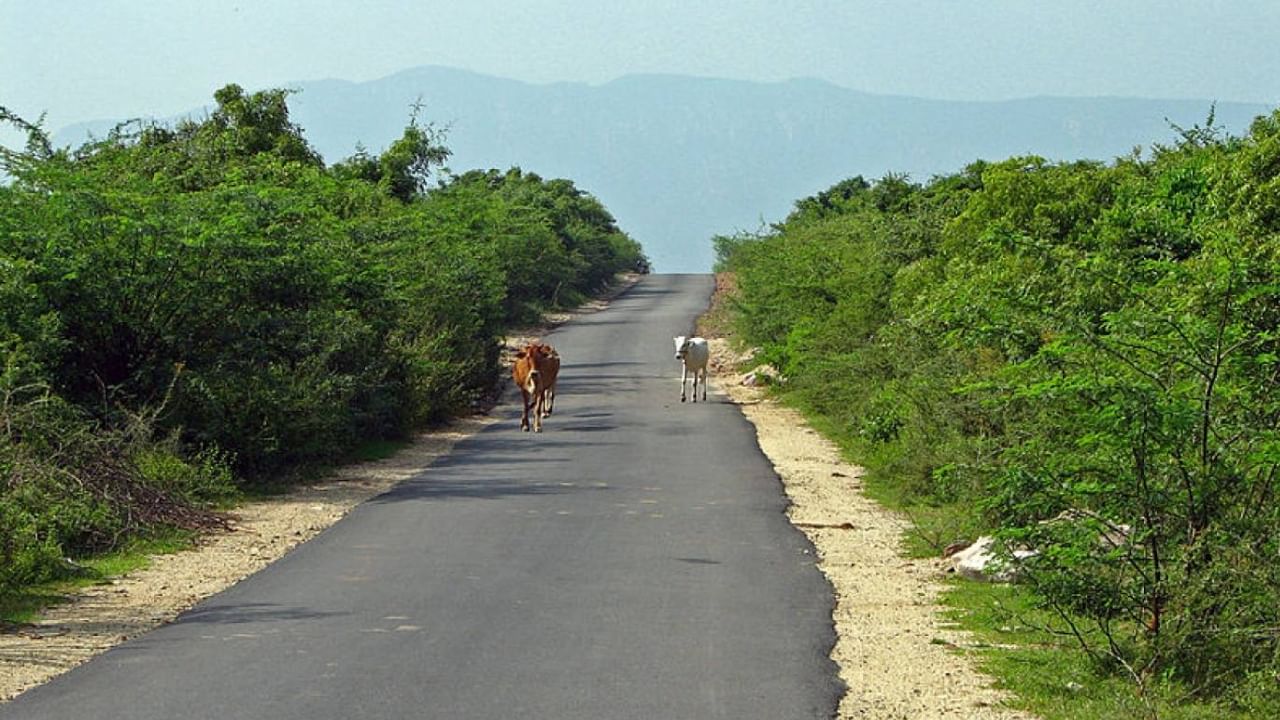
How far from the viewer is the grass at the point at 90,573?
12531mm

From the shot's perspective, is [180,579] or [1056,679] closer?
[1056,679]

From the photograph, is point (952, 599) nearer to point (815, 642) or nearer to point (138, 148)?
point (815, 642)

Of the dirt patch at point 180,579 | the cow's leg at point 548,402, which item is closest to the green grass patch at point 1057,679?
the dirt patch at point 180,579

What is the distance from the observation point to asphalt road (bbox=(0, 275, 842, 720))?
30.2 feet

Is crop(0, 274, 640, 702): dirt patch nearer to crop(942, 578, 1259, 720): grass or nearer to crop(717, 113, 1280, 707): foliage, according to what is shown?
crop(942, 578, 1259, 720): grass

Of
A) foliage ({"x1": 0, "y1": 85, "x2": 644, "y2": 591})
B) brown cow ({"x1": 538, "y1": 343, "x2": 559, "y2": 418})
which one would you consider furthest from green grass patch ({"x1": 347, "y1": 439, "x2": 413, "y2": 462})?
brown cow ({"x1": 538, "y1": 343, "x2": 559, "y2": 418})

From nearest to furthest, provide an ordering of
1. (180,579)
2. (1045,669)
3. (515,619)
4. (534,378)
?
(1045,669), (515,619), (180,579), (534,378)

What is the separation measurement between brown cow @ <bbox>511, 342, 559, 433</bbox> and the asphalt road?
6.06m

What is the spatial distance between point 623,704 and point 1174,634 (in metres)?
3.30

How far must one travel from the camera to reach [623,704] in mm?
9109

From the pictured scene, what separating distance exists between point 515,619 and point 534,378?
16.5m

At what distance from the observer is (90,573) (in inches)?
563

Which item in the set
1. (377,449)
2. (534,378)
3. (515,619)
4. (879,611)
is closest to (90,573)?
(515,619)

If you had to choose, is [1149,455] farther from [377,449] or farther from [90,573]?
[377,449]
